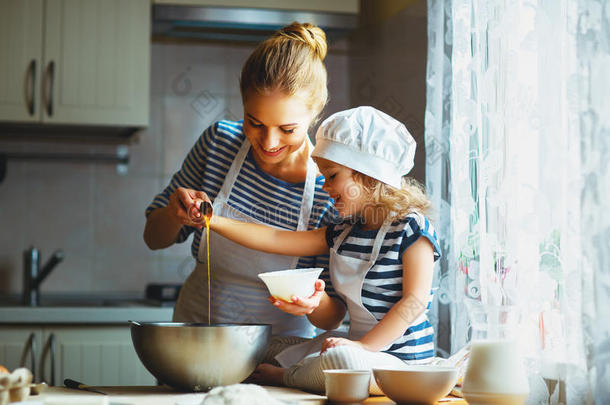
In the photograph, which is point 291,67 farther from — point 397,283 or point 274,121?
point 397,283

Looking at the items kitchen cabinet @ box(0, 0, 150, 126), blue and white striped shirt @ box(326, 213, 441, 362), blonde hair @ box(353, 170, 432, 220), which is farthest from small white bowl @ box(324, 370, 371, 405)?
kitchen cabinet @ box(0, 0, 150, 126)

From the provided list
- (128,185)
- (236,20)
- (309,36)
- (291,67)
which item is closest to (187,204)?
(291,67)

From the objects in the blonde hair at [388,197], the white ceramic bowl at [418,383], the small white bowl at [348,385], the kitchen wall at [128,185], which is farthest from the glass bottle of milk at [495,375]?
the kitchen wall at [128,185]

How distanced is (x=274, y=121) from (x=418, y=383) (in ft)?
2.05

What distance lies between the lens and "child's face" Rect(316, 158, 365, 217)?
4.45 ft

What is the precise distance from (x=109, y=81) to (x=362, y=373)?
1.85m

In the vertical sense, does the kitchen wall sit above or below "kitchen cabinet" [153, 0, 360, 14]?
below

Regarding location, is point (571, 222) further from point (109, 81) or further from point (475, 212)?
point (109, 81)

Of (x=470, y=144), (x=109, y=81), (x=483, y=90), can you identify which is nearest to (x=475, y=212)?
(x=470, y=144)

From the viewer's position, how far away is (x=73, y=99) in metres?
2.51

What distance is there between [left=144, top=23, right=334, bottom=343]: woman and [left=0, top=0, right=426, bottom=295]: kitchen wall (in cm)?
116

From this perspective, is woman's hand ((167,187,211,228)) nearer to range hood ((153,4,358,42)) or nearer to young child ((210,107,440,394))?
young child ((210,107,440,394))

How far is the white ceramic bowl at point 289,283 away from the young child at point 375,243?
0.52ft

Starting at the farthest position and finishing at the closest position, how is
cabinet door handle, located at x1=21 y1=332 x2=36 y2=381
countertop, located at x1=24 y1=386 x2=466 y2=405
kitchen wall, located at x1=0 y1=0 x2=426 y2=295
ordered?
kitchen wall, located at x1=0 y1=0 x2=426 y2=295
cabinet door handle, located at x1=21 y1=332 x2=36 y2=381
countertop, located at x1=24 y1=386 x2=466 y2=405
